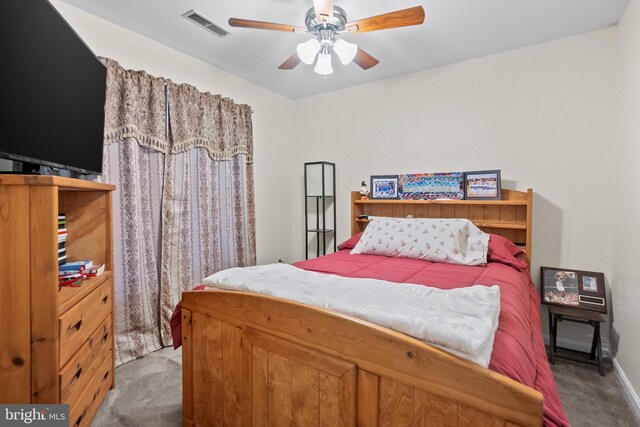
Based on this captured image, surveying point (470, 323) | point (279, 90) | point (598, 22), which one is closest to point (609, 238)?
point (598, 22)

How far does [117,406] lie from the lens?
5.97ft

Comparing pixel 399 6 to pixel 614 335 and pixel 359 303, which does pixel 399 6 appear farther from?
pixel 614 335

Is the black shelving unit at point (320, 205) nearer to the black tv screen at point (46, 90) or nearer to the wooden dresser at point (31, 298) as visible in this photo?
the black tv screen at point (46, 90)

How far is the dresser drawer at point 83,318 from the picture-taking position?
4.24ft

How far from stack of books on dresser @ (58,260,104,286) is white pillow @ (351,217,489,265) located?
1.90 m

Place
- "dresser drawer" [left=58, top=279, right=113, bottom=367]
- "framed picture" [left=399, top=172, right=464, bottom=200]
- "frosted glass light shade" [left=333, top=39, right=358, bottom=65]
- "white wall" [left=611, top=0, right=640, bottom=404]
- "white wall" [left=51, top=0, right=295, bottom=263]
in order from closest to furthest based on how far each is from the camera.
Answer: "dresser drawer" [left=58, top=279, right=113, bottom=367] → "white wall" [left=611, top=0, right=640, bottom=404] → "frosted glass light shade" [left=333, top=39, right=358, bottom=65] → "white wall" [left=51, top=0, right=295, bottom=263] → "framed picture" [left=399, top=172, right=464, bottom=200]

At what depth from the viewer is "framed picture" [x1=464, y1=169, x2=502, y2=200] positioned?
2.73 metres

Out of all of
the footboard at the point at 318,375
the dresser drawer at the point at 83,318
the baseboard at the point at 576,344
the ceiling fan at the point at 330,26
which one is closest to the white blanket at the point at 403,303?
the footboard at the point at 318,375

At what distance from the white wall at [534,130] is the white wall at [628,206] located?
0.14m

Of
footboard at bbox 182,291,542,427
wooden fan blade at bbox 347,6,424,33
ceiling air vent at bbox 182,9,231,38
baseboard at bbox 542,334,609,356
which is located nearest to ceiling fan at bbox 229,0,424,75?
wooden fan blade at bbox 347,6,424,33

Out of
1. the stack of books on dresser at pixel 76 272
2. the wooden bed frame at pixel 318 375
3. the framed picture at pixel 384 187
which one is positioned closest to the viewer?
the wooden bed frame at pixel 318 375

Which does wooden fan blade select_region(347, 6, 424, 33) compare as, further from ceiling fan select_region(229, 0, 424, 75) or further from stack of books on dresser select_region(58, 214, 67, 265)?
stack of books on dresser select_region(58, 214, 67, 265)

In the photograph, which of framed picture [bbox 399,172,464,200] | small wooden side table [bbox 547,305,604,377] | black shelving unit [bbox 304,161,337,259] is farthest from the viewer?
black shelving unit [bbox 304,161,337,259]

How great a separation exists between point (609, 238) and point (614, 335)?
2.33ft
